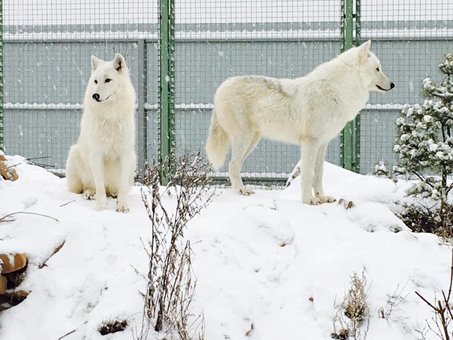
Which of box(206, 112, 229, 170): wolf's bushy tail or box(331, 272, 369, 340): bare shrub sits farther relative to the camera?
box(206, 112, 229, 170): wolf's bushy tail

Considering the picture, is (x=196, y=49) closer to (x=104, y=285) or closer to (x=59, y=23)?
(x=59, y=23)

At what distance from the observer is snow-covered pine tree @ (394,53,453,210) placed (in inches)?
239

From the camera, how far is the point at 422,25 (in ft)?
23.5

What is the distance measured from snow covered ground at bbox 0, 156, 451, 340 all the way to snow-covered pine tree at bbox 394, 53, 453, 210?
0.81m

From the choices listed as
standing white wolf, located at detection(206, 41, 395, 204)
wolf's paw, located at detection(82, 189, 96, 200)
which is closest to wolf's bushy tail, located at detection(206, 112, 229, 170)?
standing white wolf, located at detection(206, 41, 395, 204)

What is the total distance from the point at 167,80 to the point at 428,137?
2.81 metres

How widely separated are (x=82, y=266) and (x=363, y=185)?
3317 mm

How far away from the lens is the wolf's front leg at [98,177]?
17.7 ft

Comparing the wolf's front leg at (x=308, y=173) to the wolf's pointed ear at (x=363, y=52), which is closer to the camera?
the wolf's front leg at (x=308, y=173)

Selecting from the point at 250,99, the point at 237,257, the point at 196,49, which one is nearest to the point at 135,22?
the point at 196,49

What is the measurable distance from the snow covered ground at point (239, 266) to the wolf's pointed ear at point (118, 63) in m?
1.16

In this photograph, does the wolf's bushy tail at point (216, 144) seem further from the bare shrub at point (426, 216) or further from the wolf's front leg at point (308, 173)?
the bare shrub at point (426, 216)

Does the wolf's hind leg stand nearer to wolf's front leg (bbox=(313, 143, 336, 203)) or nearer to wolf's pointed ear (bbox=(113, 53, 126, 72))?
wolf's front leg (bbox=(313, 143, 336, 203))

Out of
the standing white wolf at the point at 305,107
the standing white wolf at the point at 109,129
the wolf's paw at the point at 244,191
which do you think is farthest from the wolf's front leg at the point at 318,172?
the standing white wolf at the point at 109,129
